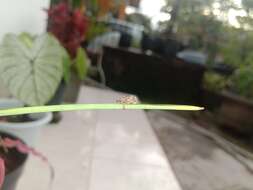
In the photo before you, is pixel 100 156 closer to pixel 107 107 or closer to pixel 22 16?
pixel 22 16

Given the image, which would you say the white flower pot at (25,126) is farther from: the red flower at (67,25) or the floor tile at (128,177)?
the red flower at (67,25)

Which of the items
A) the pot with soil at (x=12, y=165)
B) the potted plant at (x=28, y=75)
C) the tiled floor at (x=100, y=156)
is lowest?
the tiled floor at (x=100, y=156)

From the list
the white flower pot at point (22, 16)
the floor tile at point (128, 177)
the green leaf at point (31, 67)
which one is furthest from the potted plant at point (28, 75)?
the floor tile at point (128, 177)

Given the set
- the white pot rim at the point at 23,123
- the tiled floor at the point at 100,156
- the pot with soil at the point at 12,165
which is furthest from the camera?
the tiled floor at the point at 100,156

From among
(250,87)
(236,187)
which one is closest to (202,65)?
(250,87)

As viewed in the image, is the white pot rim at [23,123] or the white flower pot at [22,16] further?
the white flower pot at [22,16]

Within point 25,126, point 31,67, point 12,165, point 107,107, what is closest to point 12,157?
point 12,165
